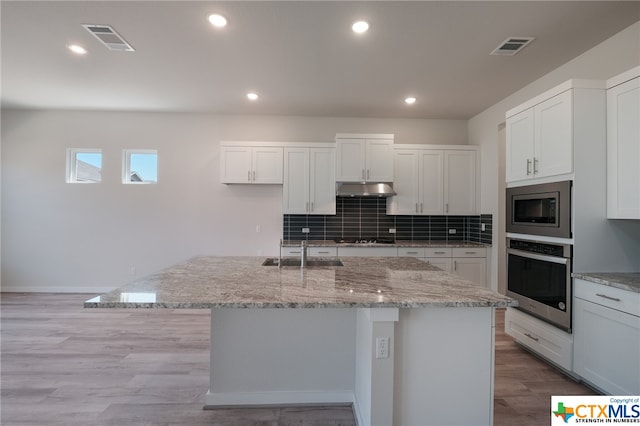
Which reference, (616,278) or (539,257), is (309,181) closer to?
(539,257)

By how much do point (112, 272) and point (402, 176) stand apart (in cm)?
469

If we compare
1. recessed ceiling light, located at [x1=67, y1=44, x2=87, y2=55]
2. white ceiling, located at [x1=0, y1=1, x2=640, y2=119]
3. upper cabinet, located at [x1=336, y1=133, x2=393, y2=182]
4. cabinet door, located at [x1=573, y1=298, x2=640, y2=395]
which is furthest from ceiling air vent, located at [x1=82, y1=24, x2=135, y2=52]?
cabinet door, located at [x1=573, y1=298, x2=640, y2=395]

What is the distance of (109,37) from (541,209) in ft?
13.2

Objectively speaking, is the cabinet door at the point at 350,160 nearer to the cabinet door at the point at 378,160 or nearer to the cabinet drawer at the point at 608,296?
the cabinet door at the point at 378,160

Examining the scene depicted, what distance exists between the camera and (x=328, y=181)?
4512 mm

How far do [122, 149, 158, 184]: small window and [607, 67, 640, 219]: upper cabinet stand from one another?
5.43 m

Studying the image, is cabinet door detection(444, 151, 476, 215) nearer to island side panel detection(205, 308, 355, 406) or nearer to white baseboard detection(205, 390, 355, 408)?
island side panel detection(205, 308, 355, 406)

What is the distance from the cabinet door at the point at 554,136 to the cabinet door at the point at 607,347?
3.43 feet

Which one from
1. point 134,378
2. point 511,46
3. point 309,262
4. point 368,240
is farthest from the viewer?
point 368,240

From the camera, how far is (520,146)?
2.89m

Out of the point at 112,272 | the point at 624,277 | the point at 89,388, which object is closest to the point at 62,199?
the point at 112,272

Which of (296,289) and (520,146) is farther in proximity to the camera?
(520,146)

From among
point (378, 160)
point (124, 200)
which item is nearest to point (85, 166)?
point (124, 200)

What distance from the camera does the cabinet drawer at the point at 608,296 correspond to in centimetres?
196
